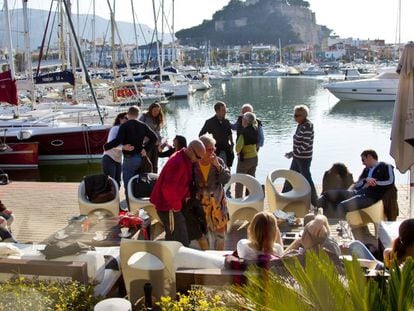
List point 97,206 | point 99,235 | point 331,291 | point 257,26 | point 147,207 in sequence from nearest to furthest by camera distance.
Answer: point 331,291
point 99,235
point 147,207
point 97,206
point 257,26

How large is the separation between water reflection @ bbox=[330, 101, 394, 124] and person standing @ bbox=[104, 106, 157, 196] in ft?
79.7

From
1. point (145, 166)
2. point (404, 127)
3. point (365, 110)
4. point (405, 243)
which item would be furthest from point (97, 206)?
point (365, 110)

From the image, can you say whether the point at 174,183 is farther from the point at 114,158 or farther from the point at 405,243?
the point at 114,158

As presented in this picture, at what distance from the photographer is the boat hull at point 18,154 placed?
601 inches

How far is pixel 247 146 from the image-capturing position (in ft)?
23.4

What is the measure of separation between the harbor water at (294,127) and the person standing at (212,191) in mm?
8537

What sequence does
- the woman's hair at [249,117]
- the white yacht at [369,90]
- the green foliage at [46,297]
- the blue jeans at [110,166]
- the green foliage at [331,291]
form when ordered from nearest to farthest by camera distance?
the green foliage at [331,291], the green foliage at [46,297], the woman's hair at [249,117], the blue jeans at [110,166], the white yacht at [369,90]

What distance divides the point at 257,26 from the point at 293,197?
17192 cm

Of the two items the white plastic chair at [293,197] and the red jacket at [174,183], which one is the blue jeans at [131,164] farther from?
the red jacket at [174,183]

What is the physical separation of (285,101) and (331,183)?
38.0 meters


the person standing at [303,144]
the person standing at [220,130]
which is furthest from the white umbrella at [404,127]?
the person standing at [220,130]

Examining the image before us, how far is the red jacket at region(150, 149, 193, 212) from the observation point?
4637 mm

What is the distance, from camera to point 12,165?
15.4 meters

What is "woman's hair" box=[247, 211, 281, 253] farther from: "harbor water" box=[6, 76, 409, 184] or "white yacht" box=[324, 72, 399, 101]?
"white yacht" box=[324, 72, 399, 101]
